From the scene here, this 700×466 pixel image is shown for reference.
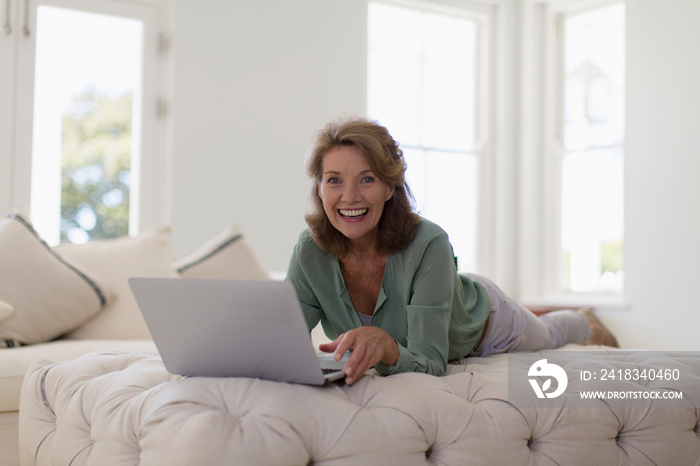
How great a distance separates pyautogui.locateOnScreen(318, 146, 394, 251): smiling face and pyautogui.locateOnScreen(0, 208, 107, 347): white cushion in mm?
1655

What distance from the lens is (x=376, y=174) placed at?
1.87 metres

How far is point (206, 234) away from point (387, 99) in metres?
1.76

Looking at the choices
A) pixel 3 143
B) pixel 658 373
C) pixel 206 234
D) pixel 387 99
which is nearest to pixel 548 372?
pixel 658 373

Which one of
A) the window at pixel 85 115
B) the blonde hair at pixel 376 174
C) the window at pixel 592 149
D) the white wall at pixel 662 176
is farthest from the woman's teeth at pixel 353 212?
the window at pixel 592 149

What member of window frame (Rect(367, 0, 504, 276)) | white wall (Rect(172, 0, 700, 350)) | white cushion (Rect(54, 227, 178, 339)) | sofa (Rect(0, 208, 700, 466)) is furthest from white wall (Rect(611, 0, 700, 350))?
white cushion (Rect(54, 227, 178, 339))

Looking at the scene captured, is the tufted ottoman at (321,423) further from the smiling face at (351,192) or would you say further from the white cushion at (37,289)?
the white cushion at (37,289)

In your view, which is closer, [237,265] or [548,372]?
[548,372]

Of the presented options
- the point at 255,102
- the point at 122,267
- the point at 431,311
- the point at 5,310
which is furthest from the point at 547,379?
the point at 255,102

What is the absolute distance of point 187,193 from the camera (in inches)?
174

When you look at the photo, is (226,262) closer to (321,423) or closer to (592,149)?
(321,423)

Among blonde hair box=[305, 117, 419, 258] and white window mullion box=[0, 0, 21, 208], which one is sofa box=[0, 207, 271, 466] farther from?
blonde hair box=[305, 117, 419, 258]

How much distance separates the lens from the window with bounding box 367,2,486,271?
17.3 ft

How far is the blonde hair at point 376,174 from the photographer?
186 cm

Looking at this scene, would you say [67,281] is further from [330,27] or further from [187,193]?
[330,27]
